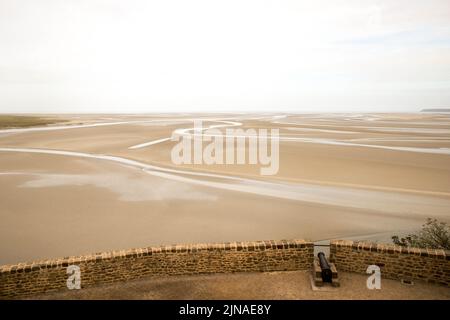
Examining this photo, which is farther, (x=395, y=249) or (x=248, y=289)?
(x=395, y=249)

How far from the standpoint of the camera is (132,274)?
803cm

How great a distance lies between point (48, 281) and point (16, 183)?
543 inches

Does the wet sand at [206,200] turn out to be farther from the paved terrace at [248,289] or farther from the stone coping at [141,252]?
the paved terrace at [248,289]

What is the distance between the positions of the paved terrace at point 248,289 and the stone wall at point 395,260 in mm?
189

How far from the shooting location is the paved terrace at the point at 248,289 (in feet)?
23.9

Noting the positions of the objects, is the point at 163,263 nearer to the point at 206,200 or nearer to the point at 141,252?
the point at 141,252

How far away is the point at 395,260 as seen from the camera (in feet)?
25.8

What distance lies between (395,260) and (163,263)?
5.74 metres

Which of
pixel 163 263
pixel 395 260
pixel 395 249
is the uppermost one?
pixel 395 249

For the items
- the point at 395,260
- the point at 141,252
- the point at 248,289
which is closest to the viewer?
the point at 248,289

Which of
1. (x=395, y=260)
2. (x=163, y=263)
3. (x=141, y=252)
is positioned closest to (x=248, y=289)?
(x=163, y=263)

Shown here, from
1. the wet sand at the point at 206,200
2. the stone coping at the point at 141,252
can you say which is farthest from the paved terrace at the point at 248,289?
the wet sand at the point at 206,200

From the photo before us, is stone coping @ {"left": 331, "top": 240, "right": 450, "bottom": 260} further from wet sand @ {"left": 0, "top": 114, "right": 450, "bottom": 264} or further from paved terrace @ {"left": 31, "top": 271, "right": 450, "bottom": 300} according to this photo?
wet sand @ {"left": 0, "top": 114, "right": 450, "bottom": 264}

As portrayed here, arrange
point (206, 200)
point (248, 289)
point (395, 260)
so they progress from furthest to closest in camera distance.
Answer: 1. point (206, 200)
2. point (395, 260)
3. point (248, 289)
